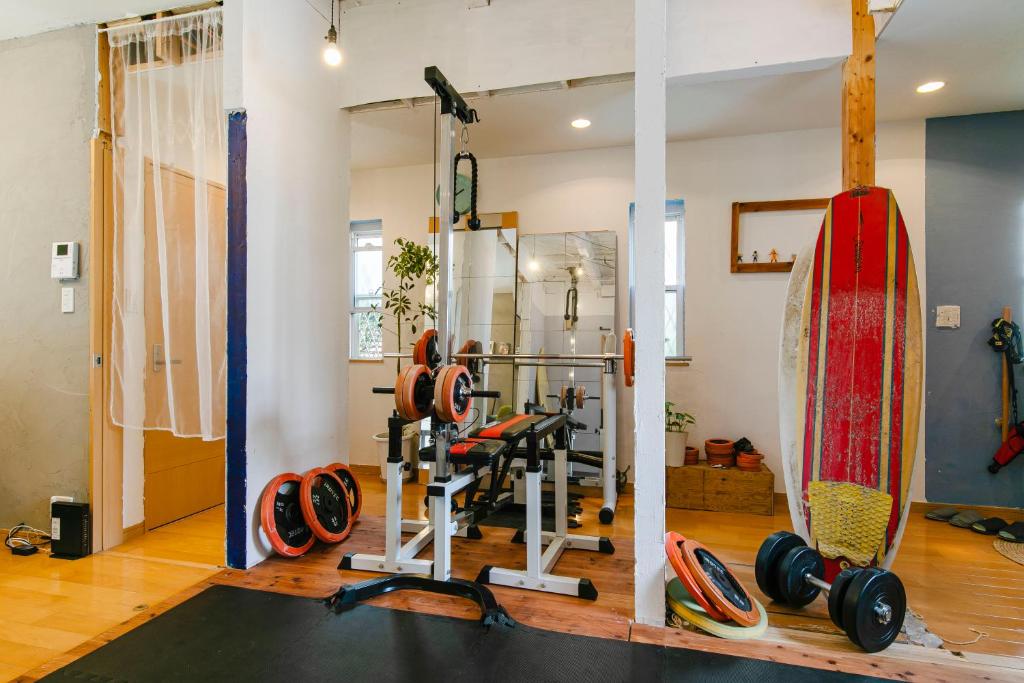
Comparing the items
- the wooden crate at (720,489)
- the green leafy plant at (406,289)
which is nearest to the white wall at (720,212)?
the wooden crate at (720,489)

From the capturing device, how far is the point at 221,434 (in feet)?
8.87

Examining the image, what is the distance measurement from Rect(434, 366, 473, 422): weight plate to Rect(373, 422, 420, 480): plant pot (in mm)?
1925

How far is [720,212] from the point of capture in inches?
158

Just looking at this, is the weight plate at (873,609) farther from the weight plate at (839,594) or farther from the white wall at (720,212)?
the white wall at (720,212)

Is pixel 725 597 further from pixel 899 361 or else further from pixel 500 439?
pixel 899 361

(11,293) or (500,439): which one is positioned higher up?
(11,293)

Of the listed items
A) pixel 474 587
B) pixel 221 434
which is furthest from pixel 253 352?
pixel 474 587

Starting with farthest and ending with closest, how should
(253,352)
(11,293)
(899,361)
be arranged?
(11,293) → (253,352) → (899,361)

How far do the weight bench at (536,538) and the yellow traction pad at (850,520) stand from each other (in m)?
1.00

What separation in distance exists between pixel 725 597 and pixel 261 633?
175cm

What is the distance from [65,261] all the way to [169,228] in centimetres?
70

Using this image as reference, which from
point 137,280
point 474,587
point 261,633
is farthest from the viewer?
point 137,280

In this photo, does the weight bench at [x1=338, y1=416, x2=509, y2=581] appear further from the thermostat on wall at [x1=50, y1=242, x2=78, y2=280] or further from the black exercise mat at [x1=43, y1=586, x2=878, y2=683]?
the thermostat on wall at [x1=50, y1=242, x2=78, y2=280]

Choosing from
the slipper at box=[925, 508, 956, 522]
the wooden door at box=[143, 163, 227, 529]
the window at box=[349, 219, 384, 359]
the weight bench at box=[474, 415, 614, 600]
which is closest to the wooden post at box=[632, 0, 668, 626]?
the weight bench at box=[474, 415, 614, 600]
